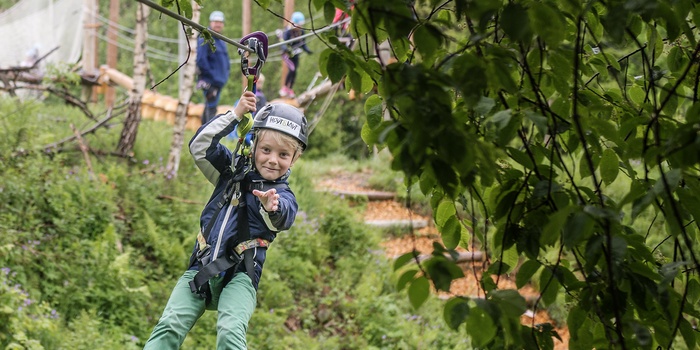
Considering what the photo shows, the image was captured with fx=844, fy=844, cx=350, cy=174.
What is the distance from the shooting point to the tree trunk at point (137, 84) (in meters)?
8.74

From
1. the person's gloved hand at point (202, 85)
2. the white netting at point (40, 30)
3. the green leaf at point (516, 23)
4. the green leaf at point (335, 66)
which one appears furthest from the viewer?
the white netting at point (40, 30)

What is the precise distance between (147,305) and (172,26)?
21.2 meters

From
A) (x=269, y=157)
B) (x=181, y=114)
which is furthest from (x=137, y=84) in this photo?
(x=269, y=157)

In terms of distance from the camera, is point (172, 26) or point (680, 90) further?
point (172, 26)

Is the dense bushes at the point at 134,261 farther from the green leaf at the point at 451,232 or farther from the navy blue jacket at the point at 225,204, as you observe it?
the green leaf at the point at 451,232

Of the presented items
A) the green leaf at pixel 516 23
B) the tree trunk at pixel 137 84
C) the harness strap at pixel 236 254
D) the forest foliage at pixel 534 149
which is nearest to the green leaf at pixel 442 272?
the forest foliage at pixel 534 149

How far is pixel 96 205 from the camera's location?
766 cm

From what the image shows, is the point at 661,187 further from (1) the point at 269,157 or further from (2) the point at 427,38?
(1) the point at 269,157

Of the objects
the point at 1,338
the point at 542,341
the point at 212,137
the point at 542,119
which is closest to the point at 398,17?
the point at 542,119

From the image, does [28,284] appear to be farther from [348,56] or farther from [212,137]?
[348,56]

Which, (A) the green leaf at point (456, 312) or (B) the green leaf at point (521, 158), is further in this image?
(B) the green leaf at point (521, 158)

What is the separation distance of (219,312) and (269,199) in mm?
591

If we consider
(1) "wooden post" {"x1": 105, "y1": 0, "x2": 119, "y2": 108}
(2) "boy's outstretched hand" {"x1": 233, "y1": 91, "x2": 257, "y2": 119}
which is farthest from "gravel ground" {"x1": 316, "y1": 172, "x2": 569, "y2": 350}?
(2) "boy's outstretched hand" {"x1": 233, "y1": 91, "x2": 257, "y2": 119}

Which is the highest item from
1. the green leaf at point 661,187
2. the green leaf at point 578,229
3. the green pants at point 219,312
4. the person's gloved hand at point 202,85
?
the person's gloved hand at point 202,85
